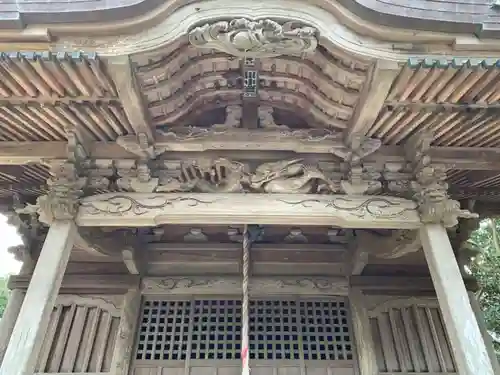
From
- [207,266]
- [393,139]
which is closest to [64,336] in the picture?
[207,266]

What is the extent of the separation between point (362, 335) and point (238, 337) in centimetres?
174

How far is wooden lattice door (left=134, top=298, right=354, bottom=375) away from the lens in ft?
21.5

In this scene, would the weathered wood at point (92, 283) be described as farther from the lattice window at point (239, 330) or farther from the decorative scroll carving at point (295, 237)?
the decorative scroll carving at point (295, 237)

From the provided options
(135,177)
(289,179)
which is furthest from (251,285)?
(135,177)

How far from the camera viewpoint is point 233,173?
5.67 meters

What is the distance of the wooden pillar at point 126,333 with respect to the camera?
6.42 metres

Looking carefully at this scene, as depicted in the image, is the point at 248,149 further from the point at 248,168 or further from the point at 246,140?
the point at 248,168

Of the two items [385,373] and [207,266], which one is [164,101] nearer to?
[207,266]

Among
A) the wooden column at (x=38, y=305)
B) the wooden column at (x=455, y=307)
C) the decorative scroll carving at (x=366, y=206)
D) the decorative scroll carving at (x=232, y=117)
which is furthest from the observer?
the decorative scroll carving at (x=232, y=117)

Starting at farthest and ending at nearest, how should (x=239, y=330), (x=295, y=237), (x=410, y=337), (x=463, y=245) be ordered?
1. (x=295, y=237)
2. (x=463, y=245)
3. (x=239, y=330)
4. (x=410, y=337)

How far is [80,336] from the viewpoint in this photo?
6.77 m

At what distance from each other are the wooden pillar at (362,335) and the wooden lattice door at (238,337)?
→ 0.48ft

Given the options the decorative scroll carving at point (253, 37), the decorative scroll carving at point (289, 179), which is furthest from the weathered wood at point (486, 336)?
the decorative scroll carving at point (253, 37)

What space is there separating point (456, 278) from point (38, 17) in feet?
17.1
